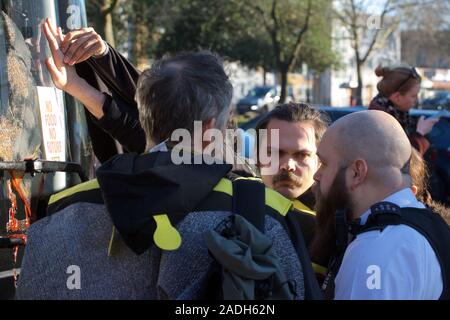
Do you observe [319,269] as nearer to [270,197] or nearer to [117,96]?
[270,197]

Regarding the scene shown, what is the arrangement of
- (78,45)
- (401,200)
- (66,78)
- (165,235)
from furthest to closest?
(66,78) → (78,45) → (401,200) → (165,235)

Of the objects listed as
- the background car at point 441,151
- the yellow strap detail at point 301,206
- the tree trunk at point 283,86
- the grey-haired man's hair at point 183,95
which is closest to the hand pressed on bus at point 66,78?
the grey-haired man's hair at point 183,95

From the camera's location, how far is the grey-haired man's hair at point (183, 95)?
1.92 meters

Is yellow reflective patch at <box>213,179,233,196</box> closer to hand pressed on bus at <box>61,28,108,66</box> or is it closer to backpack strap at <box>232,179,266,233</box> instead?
backpack strap at <box>232,179,266,233</box>

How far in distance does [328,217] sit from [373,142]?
1.04 ft

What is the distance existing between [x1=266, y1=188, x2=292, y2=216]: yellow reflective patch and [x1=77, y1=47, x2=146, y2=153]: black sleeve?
1394 millimetres

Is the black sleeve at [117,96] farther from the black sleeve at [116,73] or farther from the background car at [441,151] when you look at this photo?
the background car at [441,151]

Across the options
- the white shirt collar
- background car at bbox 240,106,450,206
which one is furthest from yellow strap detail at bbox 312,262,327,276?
background car at bbox 240,106,450,206

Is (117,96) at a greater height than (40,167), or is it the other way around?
(117,96)

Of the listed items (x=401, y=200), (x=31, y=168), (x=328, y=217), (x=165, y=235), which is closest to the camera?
(x=165, y=235)

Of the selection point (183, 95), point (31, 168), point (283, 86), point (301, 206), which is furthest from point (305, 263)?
point (283, 86)

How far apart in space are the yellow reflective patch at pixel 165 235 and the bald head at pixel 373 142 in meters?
0.66

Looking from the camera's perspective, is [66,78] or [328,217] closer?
[328,217]

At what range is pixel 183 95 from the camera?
191 centimetres
